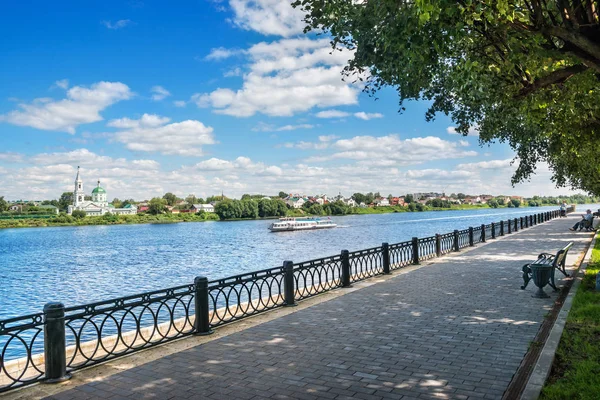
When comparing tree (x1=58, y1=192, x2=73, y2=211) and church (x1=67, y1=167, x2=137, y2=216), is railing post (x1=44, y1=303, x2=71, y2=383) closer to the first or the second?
church (x1=67, y1=167, x2=137, y2=216)

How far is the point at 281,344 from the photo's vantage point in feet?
23.5

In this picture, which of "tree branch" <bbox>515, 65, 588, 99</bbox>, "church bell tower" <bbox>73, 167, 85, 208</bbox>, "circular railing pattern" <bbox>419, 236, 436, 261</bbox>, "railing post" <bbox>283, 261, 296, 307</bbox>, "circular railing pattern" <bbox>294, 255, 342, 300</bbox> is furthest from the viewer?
"church bell tower" <bbox>73, 167, 85, 208</bbox>

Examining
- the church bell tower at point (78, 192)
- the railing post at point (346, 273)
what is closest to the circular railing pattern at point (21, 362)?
→ the railing post at point (346, 273)

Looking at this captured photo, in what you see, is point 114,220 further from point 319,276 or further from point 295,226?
point 319,276

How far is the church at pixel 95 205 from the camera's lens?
6294 inches

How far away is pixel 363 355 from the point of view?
21.4 ft

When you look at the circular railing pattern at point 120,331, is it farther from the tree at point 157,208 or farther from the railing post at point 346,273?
the tree at point 157,208

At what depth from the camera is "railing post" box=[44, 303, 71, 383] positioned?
231 inches

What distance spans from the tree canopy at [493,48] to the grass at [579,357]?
153 inches

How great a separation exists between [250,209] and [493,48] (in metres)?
125

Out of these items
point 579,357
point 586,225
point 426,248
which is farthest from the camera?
point 586,225

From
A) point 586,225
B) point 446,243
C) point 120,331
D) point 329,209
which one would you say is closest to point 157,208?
point 329,209

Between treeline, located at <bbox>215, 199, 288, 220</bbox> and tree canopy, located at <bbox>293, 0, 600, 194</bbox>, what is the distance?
397ft

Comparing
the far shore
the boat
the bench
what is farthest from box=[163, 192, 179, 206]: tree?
the bench
